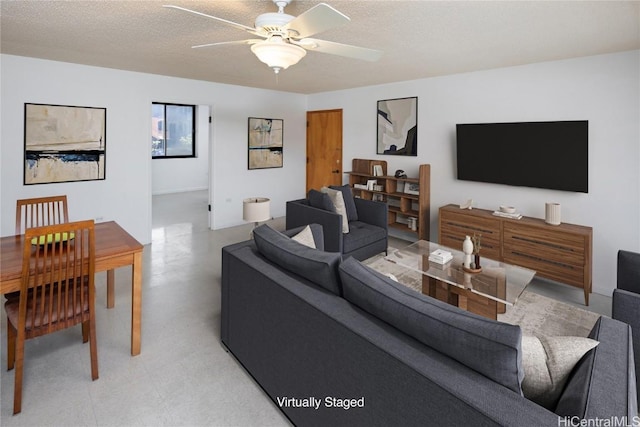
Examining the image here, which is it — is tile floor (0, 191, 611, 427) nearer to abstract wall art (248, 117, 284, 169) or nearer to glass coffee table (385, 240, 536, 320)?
glass coffee table (385, 240, 536, 320)

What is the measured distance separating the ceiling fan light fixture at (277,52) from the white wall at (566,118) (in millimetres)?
3122

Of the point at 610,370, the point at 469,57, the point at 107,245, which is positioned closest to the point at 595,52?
the point at 469,57

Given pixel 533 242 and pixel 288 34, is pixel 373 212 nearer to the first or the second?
pixel 533 242

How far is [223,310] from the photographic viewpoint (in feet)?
8.27

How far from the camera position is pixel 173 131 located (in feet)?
32.4

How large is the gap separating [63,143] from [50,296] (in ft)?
10.5

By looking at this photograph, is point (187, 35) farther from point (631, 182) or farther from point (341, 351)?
point (631, 182)

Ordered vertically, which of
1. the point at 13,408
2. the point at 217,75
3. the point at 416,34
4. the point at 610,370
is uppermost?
the point at 217,75

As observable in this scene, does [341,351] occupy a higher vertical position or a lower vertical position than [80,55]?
lower

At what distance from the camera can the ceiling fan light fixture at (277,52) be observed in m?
2.19

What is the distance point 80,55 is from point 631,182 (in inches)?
235

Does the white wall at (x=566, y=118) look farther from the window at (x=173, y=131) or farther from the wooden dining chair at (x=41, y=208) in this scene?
the window at (x=173, y=131)

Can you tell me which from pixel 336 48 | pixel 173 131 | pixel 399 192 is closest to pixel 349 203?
pixel 399 192

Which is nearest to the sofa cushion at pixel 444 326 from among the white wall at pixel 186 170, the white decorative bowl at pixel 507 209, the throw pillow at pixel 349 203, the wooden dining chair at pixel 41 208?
the wooden dining chair at pixel 41 208
